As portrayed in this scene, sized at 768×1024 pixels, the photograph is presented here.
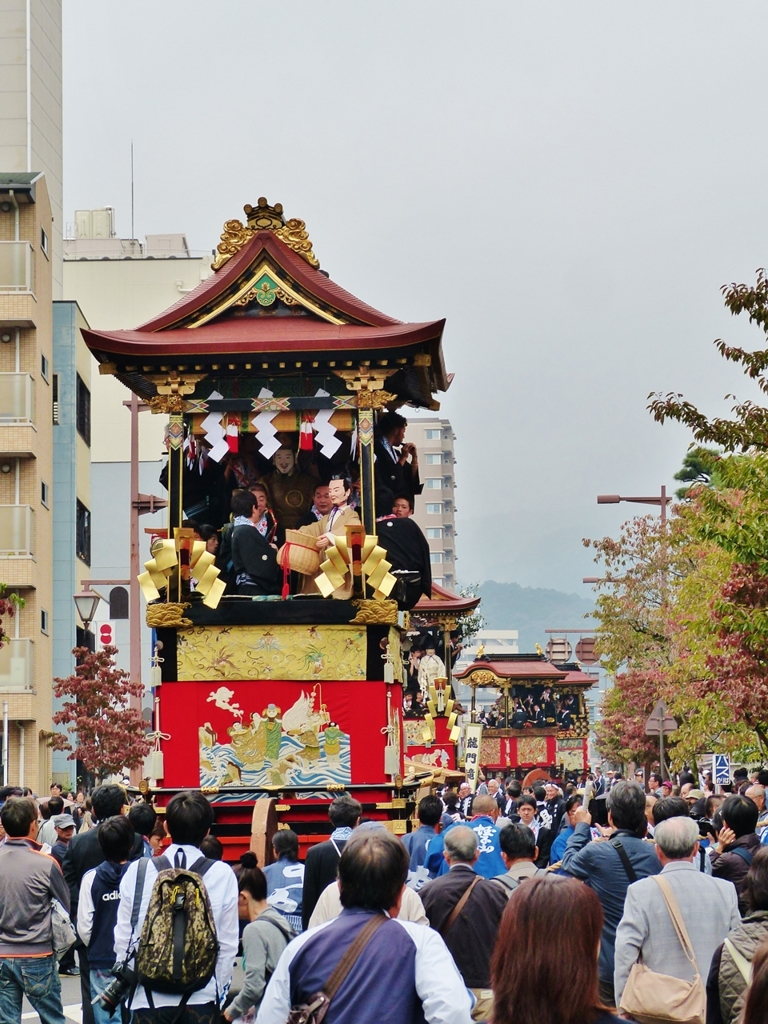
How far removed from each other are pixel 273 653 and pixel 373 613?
1207 mm

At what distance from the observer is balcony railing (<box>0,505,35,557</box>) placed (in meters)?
41.7

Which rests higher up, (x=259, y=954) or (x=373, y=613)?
(x=373, y=613)

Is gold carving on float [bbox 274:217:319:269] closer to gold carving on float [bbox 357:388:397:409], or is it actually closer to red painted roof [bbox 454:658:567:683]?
gold carving on float [bbox 357:388:397:409]

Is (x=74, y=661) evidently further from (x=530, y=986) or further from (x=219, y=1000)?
(x=530, y=986)

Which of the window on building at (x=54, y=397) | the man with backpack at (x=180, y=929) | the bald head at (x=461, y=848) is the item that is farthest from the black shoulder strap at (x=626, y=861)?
the window on building at (x=54, y=397)

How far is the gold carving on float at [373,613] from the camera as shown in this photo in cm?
1802

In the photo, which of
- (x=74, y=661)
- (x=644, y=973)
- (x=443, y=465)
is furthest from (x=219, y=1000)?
(x=443, y=465)

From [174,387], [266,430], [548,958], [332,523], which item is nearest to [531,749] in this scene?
[332,523]

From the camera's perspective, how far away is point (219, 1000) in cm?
840

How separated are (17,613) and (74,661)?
632cm

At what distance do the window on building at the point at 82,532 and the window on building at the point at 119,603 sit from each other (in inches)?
195

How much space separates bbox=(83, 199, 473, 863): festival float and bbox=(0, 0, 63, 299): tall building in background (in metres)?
30.3

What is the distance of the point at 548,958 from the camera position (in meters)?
4.72

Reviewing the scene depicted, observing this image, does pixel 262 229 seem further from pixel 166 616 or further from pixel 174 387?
pixel 166 616
